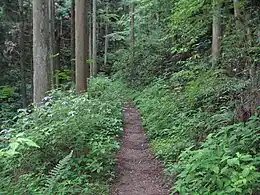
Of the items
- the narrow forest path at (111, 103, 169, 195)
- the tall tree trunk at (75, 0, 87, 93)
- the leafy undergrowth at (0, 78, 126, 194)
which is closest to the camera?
the leafy undergrowth at (0, 78, 126, 194)

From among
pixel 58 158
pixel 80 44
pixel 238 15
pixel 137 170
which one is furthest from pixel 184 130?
pixel 80 44

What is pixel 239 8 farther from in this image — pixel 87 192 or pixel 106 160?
pixel 87 192

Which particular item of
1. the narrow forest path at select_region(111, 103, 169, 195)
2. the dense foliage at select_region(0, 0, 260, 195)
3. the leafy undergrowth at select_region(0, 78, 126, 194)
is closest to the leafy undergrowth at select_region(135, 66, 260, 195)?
the dense foliage at select_region(0, 0, 260, 195)

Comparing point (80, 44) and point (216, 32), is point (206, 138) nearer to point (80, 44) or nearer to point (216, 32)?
point (216, 32)

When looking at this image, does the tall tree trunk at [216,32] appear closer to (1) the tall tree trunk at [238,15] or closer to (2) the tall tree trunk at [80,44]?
(1) the tall tree trunk at [238,15]

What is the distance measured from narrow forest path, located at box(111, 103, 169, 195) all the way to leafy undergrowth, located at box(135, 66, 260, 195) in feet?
0.94

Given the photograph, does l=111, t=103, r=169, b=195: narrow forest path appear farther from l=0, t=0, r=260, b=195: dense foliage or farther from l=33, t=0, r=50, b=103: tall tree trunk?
l=33, t=0, r=50, b=103: tall tree trunk

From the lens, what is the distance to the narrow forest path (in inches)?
256

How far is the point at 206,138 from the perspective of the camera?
6605mm

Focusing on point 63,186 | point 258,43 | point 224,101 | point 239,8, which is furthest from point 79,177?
point 239,8

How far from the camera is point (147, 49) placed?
83.5 feet

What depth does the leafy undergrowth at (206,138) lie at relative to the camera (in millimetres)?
4418

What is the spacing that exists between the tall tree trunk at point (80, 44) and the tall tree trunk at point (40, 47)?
289 centimetres

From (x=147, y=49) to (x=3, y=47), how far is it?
10165 mm
